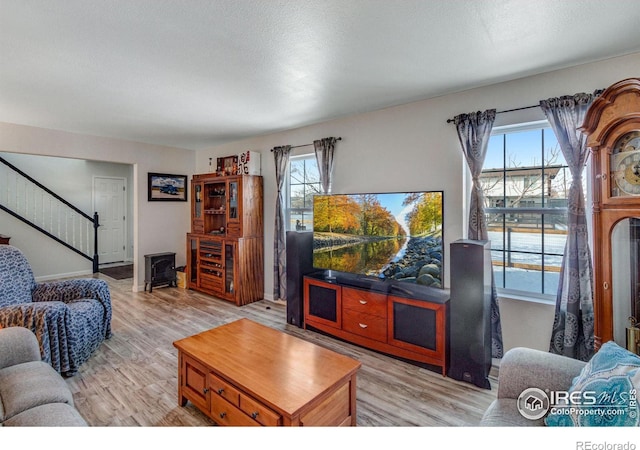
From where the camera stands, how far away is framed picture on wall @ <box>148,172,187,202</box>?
5055 mm

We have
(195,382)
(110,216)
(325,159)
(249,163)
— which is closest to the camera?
(195,382)

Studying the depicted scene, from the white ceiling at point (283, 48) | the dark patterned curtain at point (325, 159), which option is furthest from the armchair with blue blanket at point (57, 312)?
the dark patterned curtain at point (325, 159)

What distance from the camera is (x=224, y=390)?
175 cm

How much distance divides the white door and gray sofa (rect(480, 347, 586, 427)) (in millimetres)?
7544

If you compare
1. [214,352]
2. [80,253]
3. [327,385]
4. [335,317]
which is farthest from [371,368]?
[80,253]

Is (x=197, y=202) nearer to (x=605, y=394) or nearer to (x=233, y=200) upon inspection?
(x=233, y=200)

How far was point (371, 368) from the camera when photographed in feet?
8.50

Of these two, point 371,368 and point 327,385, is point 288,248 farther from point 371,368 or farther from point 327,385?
point 327,385

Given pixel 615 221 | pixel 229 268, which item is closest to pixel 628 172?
pixel 615 221

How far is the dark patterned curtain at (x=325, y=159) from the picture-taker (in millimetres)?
3623

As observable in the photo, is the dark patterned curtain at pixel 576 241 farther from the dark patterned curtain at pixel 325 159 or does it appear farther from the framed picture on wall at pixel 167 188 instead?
the framed picture on wall at pixel 167 188

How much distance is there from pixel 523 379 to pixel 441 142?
2.05 m

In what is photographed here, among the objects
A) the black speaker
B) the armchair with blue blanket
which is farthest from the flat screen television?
the armchair with blue blanket

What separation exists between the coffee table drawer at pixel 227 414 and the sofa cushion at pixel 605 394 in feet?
4.39
